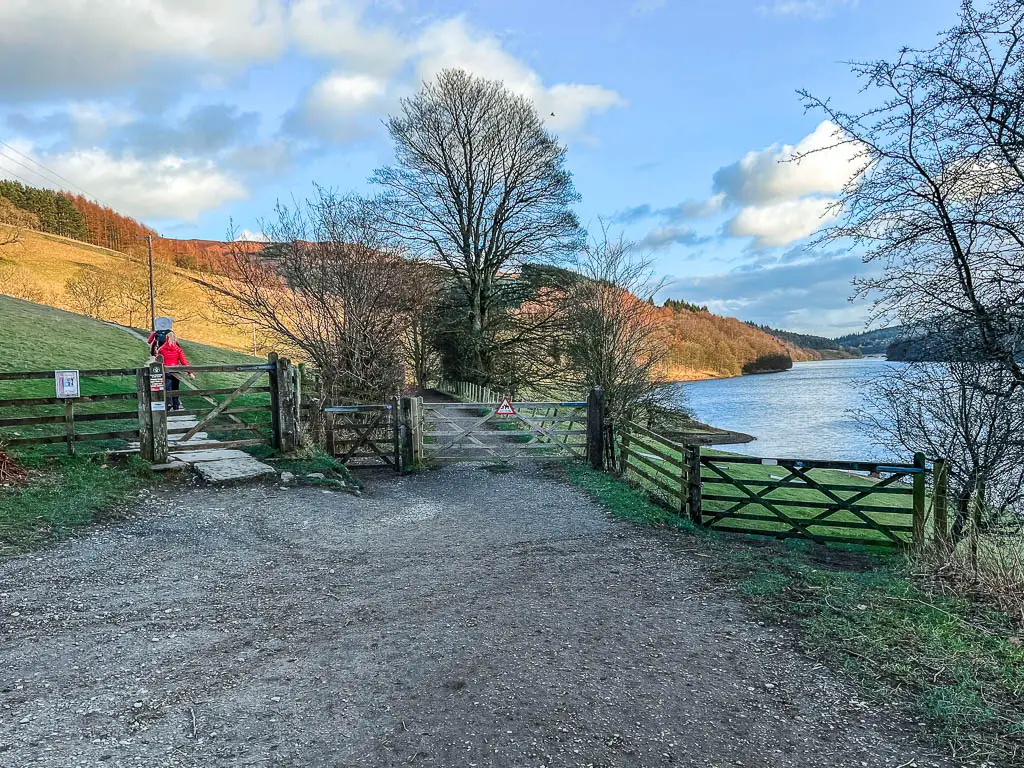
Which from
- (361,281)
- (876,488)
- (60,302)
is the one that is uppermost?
(60,302)

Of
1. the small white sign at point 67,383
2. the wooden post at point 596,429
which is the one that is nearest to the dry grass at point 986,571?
the wooden post at point 596,429

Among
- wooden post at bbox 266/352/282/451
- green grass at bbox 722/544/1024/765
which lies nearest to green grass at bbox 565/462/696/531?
green grass at bbox 722/544/1024/765

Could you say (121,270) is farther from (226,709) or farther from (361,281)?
(226,709)

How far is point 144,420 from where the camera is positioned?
9.29 m

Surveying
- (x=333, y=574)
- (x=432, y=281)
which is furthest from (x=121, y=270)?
(x=333, y=574)

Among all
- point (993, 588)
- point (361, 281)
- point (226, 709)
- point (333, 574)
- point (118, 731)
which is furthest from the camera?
point (361, 281)

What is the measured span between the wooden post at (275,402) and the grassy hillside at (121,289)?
2640cm

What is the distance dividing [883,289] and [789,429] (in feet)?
106

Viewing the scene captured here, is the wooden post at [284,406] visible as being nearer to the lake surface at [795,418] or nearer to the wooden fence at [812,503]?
the wooden fence at [812,503]

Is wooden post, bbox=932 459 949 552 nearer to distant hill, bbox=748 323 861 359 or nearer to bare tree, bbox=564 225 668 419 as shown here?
bare tree, bbox=564 225 668 419

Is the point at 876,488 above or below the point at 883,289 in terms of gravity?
below

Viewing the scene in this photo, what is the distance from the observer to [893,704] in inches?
146

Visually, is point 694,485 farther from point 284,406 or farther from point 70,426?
point 70,426

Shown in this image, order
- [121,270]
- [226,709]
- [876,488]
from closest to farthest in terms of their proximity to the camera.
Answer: [226,709], [876,488], [121,270]
